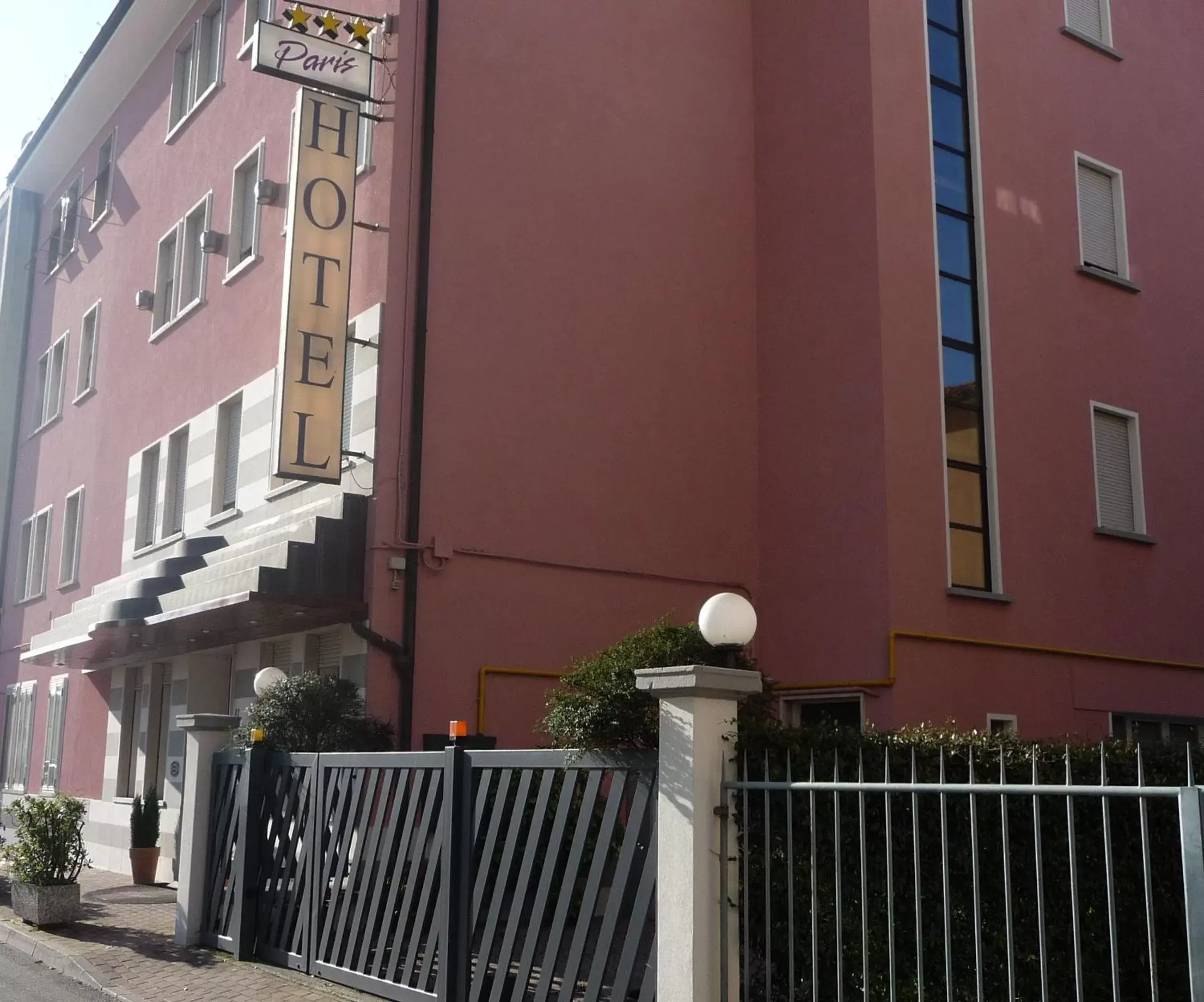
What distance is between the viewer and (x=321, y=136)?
43.9 feet

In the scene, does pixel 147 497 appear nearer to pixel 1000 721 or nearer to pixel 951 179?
pixel 951 179

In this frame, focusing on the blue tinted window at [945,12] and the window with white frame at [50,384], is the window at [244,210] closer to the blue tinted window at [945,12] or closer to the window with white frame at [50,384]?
the blue tinted window at [945,12]

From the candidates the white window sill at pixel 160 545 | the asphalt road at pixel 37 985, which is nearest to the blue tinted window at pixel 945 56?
the white window sill at pixel 160 545

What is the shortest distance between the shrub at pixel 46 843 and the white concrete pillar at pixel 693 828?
719 cm

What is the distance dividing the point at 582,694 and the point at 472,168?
7772 millimetres

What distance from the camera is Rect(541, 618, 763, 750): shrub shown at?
26.1 ft

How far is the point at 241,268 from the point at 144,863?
7.29 metres

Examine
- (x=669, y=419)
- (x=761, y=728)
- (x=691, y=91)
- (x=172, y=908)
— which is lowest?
(x=172, y=908)

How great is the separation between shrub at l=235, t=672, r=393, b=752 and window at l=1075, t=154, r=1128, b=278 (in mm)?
10622

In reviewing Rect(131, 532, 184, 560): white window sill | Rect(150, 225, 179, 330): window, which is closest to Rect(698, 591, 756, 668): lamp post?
Rect(131, 532, 184, 560): white window sill

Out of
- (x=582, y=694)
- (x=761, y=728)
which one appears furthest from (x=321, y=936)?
(x=761, y=728)

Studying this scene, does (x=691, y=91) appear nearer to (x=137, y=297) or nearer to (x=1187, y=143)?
(x=1187, y=143)

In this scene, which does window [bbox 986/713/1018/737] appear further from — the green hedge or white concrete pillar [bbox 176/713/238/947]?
white concrete pillar [bbox 176/713/238/947]

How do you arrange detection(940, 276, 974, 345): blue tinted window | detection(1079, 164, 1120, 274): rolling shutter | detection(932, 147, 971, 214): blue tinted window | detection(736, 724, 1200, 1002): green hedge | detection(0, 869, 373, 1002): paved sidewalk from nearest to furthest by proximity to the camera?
detection(736, 724, 1200, 1002): green hedge, detection(0, 869, 373, 1002): paved sidewalk, detection(940, 276, 974, 345): blue tinted window, detection(932, 147, 971, 214): blue tinted window, detection(1079, 164, 1120, 274): rolling shutter
